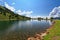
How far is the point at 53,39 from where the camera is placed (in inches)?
940

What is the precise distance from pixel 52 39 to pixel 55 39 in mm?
538

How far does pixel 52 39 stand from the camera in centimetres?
2389

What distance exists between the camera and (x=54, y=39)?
2372 centimetres

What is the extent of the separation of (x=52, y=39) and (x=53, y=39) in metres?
0.18

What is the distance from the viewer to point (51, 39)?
2388 cm

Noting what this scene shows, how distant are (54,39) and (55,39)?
174 mm

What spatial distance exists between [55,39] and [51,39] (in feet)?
2.31

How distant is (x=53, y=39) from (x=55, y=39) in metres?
0.37

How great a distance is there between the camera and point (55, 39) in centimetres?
2369

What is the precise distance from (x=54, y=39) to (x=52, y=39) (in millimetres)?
369
